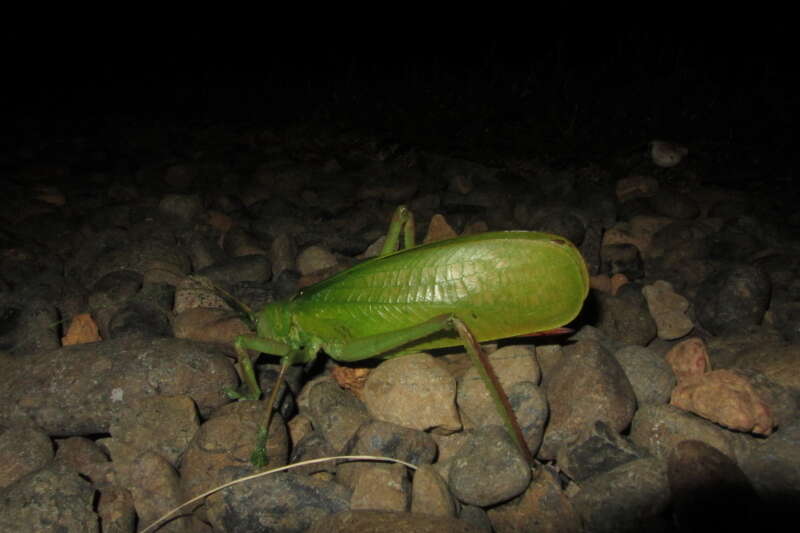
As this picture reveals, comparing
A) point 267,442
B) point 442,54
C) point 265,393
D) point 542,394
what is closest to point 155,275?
point 265,393

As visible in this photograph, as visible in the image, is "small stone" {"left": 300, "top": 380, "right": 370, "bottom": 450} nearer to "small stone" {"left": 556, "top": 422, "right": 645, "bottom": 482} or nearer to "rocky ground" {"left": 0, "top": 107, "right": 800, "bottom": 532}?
"rocky ground" {"left": 0, "top": 107, "right": 800, "bottom": 532}

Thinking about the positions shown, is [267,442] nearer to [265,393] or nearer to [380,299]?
[265,393]

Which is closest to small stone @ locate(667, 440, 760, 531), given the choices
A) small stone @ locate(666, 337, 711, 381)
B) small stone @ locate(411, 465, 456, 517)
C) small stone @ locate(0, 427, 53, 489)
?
small stone @ locate(666, 337, 711, 381)

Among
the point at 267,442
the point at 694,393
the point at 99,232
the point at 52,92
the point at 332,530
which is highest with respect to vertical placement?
the point at 694,393

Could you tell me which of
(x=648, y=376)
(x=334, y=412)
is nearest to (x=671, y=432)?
(x=648, y=376)

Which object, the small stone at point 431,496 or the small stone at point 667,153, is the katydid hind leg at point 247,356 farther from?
the small stone at point 667,153

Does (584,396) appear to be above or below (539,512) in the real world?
above

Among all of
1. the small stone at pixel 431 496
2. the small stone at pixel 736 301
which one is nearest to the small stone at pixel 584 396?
the small stone at pixel 431 496

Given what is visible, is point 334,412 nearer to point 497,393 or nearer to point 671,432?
point 497,393
